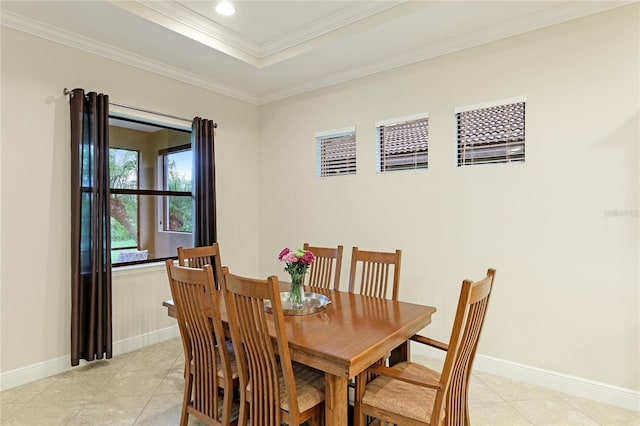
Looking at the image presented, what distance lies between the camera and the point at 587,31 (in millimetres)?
2633

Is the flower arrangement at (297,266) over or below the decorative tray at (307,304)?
over

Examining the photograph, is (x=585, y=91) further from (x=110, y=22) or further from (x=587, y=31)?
(x=110, y=22)

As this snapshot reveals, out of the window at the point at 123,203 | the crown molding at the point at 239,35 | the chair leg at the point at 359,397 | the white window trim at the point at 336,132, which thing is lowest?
the chair leg at the point at 359,397

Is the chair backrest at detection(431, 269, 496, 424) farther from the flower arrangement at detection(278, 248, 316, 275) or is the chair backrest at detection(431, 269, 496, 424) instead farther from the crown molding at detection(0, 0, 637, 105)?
the crown molding at detection(0, 0, 637, 105)

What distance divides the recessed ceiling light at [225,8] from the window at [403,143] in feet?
5.44

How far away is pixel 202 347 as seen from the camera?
200 cm

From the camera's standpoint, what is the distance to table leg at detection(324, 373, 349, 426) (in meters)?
1.65

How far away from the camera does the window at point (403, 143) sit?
3447mm

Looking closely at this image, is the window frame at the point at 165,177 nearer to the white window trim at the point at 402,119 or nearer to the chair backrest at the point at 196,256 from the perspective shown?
the chair backrest at the point at 196,256

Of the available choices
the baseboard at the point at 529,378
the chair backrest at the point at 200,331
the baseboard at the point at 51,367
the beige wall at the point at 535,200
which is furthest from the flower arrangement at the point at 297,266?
the baseboard at the point at 51,367

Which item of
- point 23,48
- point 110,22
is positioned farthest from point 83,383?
point 110,22

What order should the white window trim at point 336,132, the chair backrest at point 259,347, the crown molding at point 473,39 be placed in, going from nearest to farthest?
the chair backrest at point 259,347 < the crown molding at point 473,39 < the white window trim at point 336,132

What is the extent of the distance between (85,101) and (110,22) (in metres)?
0.68

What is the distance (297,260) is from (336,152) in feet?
6.95
